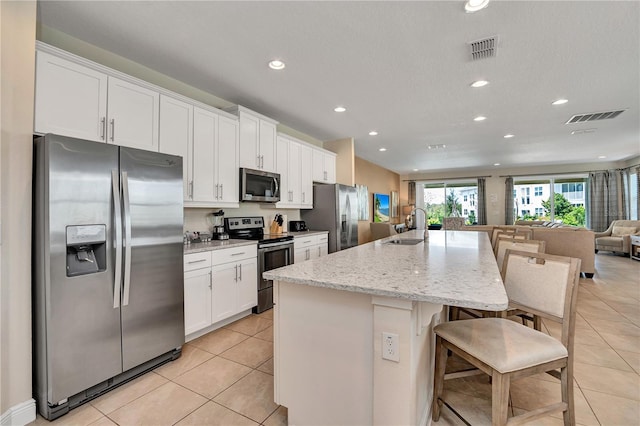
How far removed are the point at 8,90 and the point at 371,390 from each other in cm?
256

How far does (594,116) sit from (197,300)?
19.8 feet

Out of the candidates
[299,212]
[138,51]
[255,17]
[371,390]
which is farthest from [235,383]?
[299,212]

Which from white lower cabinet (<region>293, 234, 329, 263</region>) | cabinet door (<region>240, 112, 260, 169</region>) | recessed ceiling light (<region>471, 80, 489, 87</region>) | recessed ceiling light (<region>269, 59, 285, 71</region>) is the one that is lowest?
white lower cabinet (<region>293, 234, 329, 263</region>)

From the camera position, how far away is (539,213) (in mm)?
9500

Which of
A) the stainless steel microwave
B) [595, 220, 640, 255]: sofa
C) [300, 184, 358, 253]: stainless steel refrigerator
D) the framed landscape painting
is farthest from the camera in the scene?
the framed landscape painting

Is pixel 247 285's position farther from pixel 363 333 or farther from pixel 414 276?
pixel 414 276

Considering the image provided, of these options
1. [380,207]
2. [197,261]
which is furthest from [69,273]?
[380,207]

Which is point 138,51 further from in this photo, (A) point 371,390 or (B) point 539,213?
(B) point 539,213

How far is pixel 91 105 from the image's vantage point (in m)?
2.17

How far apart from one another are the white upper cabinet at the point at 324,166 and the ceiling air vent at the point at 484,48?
281 centimetres

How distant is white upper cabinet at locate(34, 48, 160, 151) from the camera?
1.94 m

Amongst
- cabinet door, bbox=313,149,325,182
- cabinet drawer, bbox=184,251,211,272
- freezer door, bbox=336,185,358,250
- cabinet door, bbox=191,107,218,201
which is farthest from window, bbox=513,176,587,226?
cabinet drawer, bbox=184,251,211,272

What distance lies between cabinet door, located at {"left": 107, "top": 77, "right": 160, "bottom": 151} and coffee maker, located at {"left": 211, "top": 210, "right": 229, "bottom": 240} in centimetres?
111

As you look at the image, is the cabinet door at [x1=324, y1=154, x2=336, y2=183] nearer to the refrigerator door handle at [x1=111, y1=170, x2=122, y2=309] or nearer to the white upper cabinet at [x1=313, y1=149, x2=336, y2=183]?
the white upper cabinet at [x1=313, y1=149, x2=336, y2=183]
